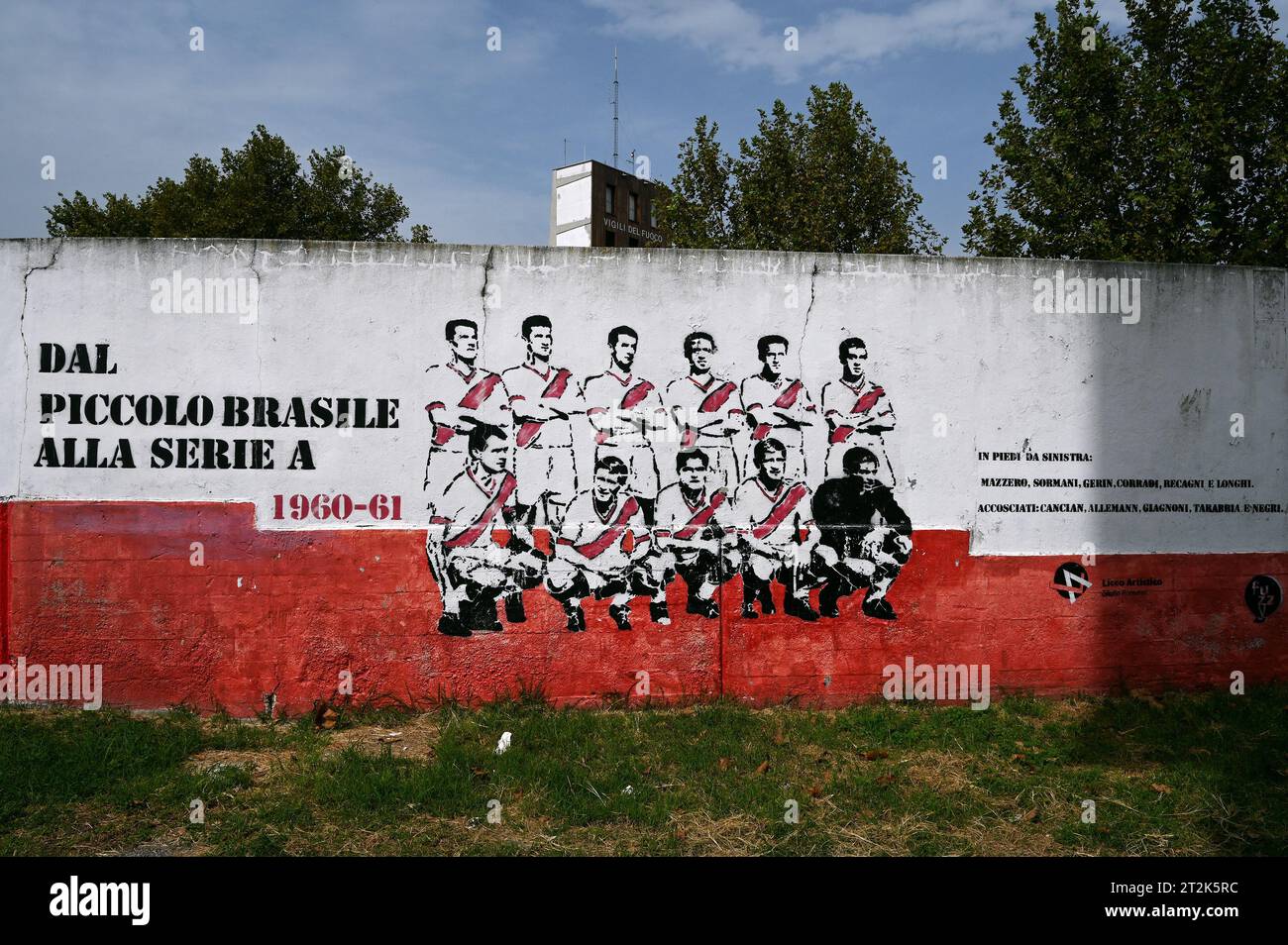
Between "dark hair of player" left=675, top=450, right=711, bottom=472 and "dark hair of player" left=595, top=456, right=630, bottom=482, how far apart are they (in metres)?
0.33

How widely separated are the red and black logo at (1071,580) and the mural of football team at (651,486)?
3.40ft

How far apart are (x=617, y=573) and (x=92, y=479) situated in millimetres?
3287

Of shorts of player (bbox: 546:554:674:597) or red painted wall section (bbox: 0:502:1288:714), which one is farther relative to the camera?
shorts of player (bbox: 546:554:674:597)

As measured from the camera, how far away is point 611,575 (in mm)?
5824

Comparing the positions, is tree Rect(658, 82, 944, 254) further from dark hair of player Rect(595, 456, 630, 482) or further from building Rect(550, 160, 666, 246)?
building Rect(550, 160, 666, 246)

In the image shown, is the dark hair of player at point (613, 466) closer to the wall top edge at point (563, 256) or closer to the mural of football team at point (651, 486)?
the mural of football team at point (651, 486)

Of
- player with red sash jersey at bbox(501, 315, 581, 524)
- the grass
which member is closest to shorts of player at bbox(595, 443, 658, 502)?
player with red sash jersey at bbox(501, 315, 581, 524)

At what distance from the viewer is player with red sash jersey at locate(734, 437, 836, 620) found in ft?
19.3

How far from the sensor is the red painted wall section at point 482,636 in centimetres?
558

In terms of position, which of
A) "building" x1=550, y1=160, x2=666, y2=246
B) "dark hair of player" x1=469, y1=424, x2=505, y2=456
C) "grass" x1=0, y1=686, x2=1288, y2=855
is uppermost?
"building" x1=550, y1=160, x2=666, y2=246

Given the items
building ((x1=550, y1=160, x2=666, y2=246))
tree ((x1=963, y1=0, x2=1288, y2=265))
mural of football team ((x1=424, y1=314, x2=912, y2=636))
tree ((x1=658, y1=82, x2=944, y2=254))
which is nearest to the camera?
mural of football team ((x1=424, y1=314, x2=912, y2=636))

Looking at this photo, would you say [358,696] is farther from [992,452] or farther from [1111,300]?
[1111,300]

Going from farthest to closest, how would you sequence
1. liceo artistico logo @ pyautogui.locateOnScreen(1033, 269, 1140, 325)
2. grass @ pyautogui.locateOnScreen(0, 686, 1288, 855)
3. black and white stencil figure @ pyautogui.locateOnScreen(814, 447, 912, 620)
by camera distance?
liceo artistico logo @ pyautogui.locateOnScreen(1033, 269, 1140, 325) → black and white stencil figure @ pyautogui.locateOnScreen(814, 447, 912, 620) → grass @ pyautogui.locateOnScreen(0, 686, 1288, 855)
